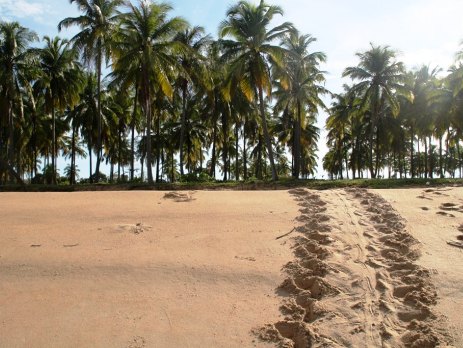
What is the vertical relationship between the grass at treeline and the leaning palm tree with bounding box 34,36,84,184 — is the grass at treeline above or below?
below

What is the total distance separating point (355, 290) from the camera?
5887 millimetres

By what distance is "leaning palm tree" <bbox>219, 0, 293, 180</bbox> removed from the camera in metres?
22.2

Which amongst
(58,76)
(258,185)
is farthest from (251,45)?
(58,76)

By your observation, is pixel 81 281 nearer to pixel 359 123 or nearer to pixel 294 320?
pixel 294 320

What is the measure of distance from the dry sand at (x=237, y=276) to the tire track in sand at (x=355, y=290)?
0.02 metres

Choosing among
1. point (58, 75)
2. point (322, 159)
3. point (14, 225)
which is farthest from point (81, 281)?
point (322, 159)

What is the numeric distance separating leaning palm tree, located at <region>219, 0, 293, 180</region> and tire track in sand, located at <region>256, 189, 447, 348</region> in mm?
14798

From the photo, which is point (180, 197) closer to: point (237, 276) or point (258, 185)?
point (237, 276)

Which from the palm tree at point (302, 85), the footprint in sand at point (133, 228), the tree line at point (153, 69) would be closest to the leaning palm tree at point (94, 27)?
the tree line at point (153, 69)

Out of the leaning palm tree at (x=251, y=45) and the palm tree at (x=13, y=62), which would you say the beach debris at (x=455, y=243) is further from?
the palm tree at (x=13, y=62)

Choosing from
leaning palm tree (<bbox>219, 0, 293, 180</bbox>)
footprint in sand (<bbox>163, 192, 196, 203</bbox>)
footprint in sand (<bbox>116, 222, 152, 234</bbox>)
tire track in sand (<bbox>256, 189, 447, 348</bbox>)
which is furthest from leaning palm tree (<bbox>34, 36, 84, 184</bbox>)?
tire track in sand (<bbox>256, 189, 447, 348</bbox>)

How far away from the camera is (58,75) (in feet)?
90.3

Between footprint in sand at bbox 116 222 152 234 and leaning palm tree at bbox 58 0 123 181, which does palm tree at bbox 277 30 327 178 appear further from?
footprint in sand at bbox 116 222 152 234

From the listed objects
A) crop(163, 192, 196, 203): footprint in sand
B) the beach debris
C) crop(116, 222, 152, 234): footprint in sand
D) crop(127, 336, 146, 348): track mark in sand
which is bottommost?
crop(127, 336, 146, 348): track mark in sand
